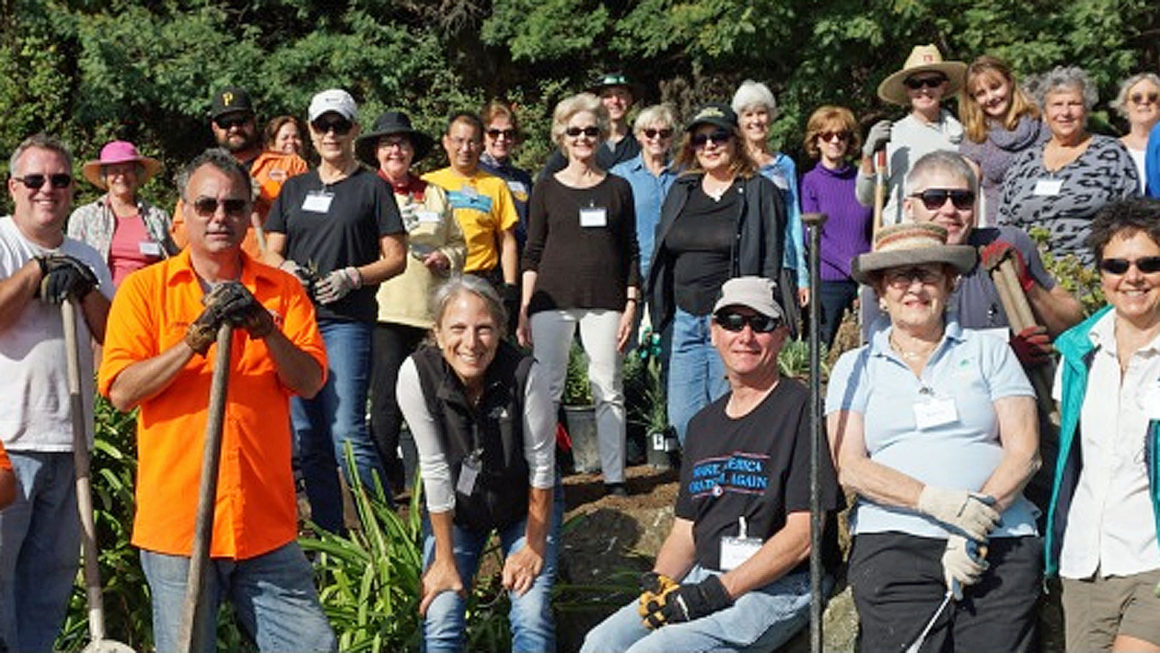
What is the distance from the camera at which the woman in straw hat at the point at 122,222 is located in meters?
8.19

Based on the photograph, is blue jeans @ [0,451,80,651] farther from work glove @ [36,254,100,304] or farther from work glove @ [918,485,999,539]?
work glove @ [918,485,999,539]

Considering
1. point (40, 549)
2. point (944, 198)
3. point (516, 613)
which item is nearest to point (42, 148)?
point (40, 549)

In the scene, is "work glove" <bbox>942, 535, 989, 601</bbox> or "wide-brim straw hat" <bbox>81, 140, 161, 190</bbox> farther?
"wide-brim straw hat" <bbox>81, 140, 161, 190</bbox>

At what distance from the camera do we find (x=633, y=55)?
15117 millimetres

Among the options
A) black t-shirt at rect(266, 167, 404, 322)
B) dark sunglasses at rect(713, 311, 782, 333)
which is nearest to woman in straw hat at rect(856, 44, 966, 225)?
dark sunglasses at rect(713, 311, 782, 333)

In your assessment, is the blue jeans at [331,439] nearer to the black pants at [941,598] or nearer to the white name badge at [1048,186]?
the black pants at [941,598]

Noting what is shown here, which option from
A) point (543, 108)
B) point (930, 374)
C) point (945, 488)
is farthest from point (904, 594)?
point (543, 108)

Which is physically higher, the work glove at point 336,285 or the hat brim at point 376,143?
the hat brim at point 376,143

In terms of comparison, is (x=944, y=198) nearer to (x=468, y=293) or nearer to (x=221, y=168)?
(x=468, y=293)

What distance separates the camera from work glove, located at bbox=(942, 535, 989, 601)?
4805 millimetres

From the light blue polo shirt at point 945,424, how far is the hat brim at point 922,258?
20 cm

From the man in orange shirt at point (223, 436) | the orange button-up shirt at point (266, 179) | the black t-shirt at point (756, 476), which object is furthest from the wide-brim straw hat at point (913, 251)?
the orange button-up shirt at point (266, 179)

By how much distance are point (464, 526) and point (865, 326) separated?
5.34 feet

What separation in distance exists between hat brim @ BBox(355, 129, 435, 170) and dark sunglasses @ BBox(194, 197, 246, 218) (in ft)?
9.99
